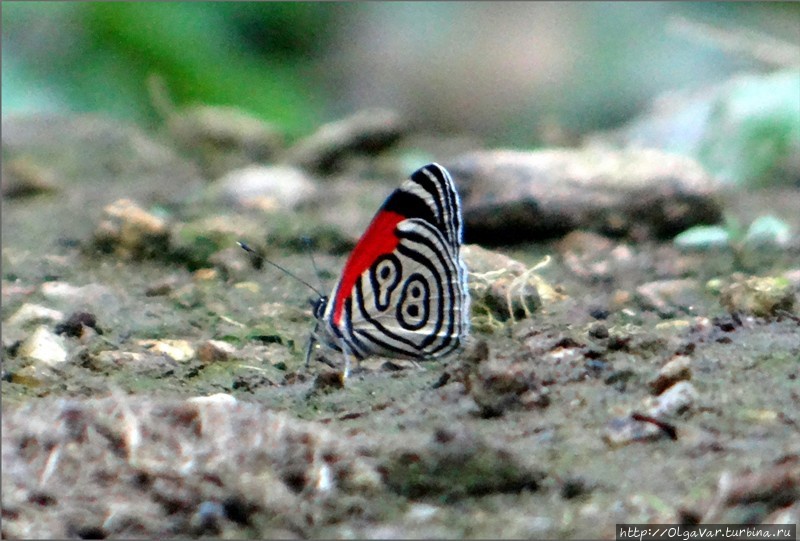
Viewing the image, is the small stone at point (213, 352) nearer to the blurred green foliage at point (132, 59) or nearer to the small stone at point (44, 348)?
the small stone at point (44, 348)

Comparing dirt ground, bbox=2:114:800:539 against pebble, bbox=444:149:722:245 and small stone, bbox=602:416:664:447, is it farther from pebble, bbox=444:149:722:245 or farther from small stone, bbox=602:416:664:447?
pebble, bbox=444:149:722:245

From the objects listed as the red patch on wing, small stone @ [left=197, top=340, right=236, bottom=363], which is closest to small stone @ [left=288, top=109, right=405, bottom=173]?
small stone @ [left=197, top=340, right=236, bottom=363]

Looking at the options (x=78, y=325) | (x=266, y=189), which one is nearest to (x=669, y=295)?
(x=78, y=325)

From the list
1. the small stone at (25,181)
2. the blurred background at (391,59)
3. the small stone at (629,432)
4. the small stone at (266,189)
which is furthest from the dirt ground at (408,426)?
the blurred background at (391,59)

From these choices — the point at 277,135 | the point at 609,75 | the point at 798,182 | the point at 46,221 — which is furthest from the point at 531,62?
the point at 46,221

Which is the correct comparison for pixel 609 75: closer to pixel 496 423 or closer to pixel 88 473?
pixel 496 423

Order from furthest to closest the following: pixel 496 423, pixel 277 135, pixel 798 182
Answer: pixel 277 135
pixel 798 182
pixel 496 423

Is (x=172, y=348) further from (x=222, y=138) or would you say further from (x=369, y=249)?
(x=222, y=138)
